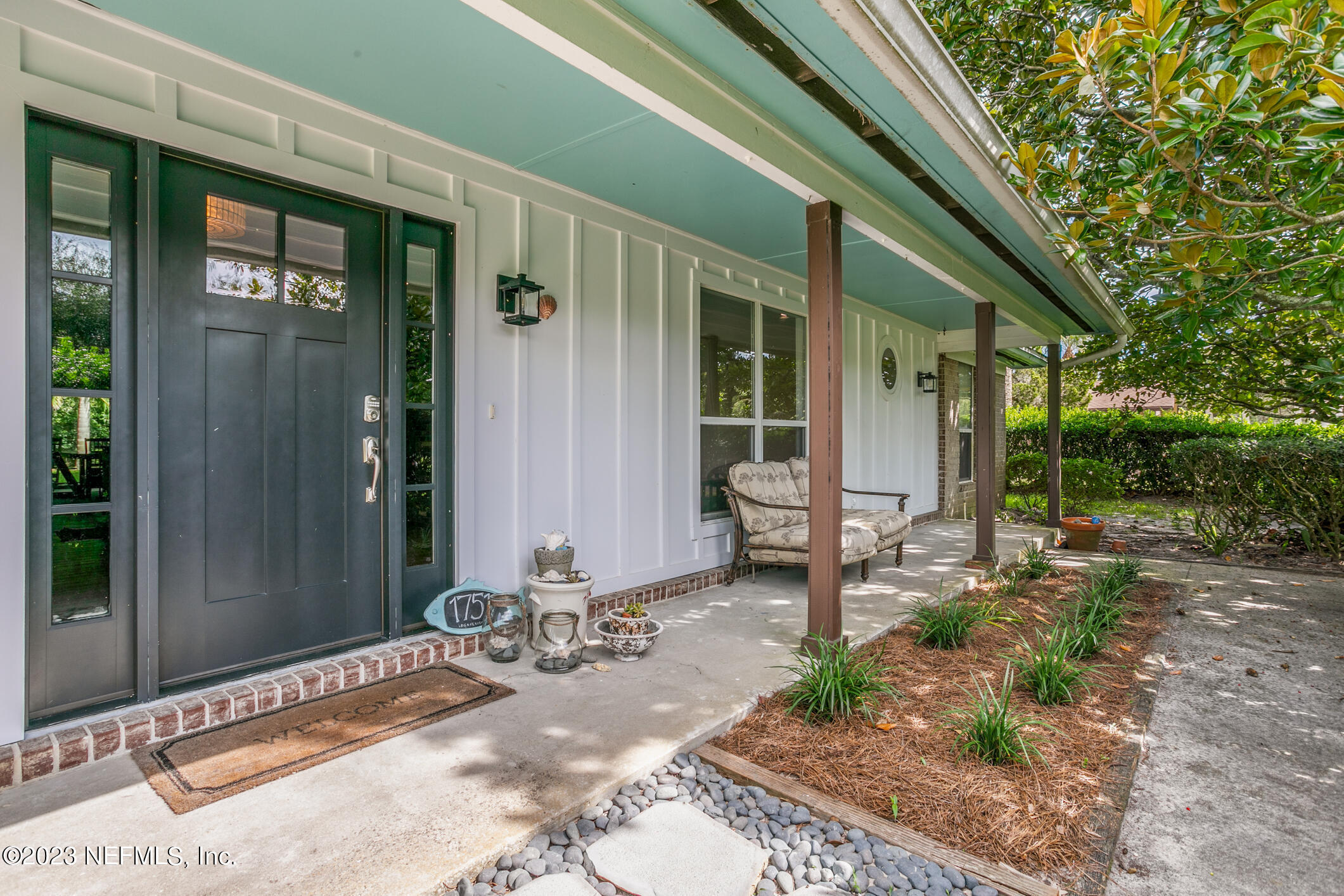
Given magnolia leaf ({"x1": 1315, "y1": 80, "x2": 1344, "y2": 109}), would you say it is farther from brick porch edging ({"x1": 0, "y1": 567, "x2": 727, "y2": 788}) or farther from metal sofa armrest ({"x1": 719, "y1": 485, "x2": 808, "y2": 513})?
brick porch edging ({"x1": 0, "y1": 567, "x2": 727, "y2": 788})

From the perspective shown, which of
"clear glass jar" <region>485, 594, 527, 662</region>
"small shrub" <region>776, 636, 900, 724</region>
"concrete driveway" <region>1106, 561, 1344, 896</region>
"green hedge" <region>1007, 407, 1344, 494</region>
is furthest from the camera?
"green hedge" <region>1007, 407, 1344, 494</region>

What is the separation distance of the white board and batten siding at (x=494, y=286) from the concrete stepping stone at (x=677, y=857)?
5.83 ft

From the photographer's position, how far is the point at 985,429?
5285mm

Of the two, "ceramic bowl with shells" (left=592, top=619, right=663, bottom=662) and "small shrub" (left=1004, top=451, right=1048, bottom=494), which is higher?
"small shrub" (left=1004, top=451, right=1048, bottom=494)

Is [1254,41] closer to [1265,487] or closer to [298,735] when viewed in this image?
[298,735]

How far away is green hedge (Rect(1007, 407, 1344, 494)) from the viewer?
36.8ft

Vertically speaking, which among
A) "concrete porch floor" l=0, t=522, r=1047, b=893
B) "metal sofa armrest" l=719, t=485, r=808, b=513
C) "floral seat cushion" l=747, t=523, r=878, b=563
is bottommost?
"concrete porch floor" l=0, t=522, r=1047, b=893

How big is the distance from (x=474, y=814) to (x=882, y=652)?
2.17m

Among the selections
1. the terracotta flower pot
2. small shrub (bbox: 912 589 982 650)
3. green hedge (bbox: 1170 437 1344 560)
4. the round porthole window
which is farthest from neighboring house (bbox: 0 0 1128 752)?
green hedge (bbox: 1170 437 1344 560)

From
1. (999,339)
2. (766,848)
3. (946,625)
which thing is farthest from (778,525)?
(999,339)

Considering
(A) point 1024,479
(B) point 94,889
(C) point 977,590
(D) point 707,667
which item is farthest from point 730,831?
(A) point 1024,479

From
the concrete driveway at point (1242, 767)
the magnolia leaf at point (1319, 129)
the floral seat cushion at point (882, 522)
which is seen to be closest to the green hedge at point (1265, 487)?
the concrete driveway at point (1242, 767)

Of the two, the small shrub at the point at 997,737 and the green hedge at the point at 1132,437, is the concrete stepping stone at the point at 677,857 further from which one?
the green hedge at the point at 1132,437

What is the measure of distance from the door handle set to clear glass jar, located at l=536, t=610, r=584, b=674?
949 millimetres
